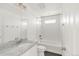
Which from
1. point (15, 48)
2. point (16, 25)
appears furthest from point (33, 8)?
point (15, 48)

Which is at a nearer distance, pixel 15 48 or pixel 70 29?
pixel 15 48

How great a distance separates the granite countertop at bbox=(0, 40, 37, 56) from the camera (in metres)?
0.72

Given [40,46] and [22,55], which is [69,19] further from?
[22,55]

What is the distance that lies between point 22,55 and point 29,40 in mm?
194

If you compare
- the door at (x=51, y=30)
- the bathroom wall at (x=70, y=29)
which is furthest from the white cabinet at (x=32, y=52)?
the bathroom wall at (x=70, y=29)

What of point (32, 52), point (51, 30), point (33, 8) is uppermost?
point (33, 8)

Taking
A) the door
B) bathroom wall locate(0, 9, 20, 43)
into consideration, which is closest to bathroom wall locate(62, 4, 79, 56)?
the door

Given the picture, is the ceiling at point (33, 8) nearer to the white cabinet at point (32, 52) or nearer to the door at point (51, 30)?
the door at point (51, 30)

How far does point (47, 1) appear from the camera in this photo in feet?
2.48

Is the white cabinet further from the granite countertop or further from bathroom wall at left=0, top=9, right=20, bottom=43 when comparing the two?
bathroom wall at left=0, top=9, right=20, bottom=43

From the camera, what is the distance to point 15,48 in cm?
76

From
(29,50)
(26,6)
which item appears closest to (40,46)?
(29,50)

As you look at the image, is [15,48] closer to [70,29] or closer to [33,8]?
[33,8]

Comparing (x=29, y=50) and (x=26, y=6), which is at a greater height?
(x=26, y=6)
